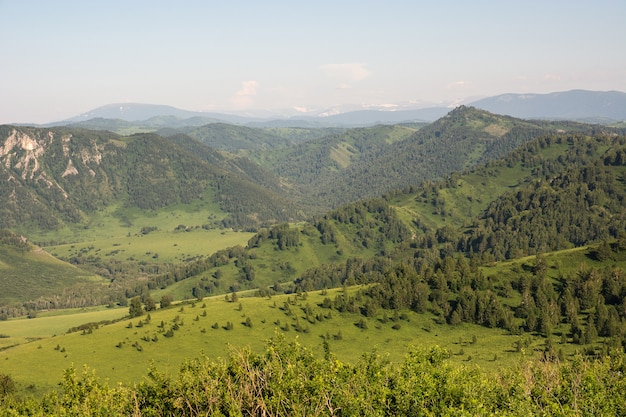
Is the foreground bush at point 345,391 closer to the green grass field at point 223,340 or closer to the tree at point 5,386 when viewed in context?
the tree at point 5,386

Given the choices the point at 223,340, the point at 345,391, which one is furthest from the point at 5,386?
the point at 345,391

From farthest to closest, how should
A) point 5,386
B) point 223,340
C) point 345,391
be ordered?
point 223,340 → point 5,386 → point 345,391

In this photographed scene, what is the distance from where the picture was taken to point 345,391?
6131 cm

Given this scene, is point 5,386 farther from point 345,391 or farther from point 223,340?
point 345,391

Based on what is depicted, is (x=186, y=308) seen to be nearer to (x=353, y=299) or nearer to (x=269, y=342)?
(x=353, y=299)

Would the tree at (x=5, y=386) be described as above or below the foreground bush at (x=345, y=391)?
below

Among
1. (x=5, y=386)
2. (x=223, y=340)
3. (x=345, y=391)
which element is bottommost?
(x=223, y=340)

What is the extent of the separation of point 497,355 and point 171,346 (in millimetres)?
93479

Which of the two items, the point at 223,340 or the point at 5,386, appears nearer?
the point at 5,386

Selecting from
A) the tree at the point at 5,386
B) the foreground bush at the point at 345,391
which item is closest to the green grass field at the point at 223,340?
the tree at the point at 5,386

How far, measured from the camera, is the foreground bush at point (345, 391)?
58075mm

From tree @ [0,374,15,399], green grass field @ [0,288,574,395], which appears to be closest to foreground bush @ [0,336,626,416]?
tree @ [0,374,15,399]

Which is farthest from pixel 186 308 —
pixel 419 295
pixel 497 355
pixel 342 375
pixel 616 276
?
pixel 616 276

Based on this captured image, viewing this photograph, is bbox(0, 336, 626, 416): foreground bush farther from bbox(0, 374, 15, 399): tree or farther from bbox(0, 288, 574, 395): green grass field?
bbox(0, 288, 574, 395): green grass field
